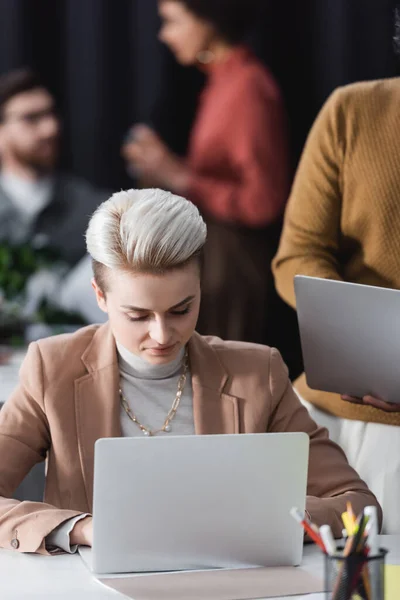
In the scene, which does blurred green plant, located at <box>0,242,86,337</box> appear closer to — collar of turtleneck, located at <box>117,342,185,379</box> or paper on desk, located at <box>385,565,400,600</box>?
collar of turtleneck, located at <box>117,342,185,379</box>

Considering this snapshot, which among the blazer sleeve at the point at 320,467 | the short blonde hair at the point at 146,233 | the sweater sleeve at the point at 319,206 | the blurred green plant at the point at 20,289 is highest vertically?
the short blonde hair at the point at 146,233

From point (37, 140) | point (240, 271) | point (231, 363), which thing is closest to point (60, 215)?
point (37, 140)

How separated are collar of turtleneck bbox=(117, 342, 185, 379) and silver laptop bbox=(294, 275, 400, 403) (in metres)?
0.25

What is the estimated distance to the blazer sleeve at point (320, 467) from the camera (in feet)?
5.41

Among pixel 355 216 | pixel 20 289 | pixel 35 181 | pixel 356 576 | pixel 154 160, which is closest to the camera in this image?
pixel 356 576

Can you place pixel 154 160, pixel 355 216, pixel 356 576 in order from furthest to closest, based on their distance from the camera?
pixel 154 160
pixel 355 216
pixel 356 576

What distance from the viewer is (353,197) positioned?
2160mm

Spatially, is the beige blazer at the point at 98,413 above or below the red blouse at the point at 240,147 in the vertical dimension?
above

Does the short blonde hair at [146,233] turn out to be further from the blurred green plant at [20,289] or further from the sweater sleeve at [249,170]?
the sweater sleeve at [249,170]

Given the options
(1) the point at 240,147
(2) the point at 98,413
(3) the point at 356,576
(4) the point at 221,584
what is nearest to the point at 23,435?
(2) the point at 98,413

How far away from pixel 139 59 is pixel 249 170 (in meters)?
0.68

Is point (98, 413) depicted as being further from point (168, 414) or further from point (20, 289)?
point (20, 289)

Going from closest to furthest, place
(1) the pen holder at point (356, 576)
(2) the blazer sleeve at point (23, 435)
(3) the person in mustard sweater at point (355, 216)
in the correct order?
1. (1) the pen holder at point (356, 576)
2. (2) the blazer sleeve at point (23, 435)
3. (3) the person in mustard sweater at point (355, 216)

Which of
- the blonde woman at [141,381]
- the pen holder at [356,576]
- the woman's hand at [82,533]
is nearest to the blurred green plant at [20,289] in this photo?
the blonde woman at [141,381]
